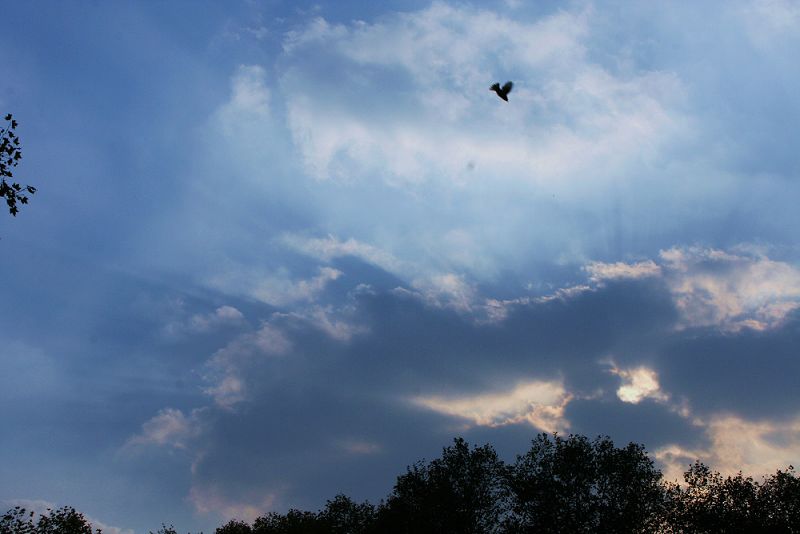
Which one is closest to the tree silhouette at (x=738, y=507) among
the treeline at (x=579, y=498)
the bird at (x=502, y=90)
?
the treeline at (x=579, y=498)

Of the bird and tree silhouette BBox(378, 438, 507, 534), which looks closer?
the bird

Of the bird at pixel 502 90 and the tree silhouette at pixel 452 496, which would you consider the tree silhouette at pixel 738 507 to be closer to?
the tree silhouette at pixel 452 496

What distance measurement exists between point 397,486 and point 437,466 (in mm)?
5897

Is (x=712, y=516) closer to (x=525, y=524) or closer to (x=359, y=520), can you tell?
(x=525, y=524)

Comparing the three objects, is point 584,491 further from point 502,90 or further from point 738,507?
point 502,90

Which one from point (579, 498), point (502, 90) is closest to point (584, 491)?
point (579, 498)

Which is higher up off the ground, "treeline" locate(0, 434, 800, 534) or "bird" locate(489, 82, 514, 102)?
"bird" locate(489, 82, 514, 102)

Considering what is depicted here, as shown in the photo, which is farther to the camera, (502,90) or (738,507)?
(738,507)

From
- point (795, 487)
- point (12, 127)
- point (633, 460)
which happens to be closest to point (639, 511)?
point (633, 460)

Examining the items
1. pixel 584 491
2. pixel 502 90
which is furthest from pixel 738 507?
pixel 502 90

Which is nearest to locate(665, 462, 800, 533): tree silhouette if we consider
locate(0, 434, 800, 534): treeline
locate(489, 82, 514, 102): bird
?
locate(0, 434, 800, 534): treeline

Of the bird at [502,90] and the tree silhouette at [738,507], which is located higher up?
the bird at [502,90]

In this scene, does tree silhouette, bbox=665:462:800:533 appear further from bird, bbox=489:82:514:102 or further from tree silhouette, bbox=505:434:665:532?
bird, bbox=489:82:514:102

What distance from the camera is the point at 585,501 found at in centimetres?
5225
